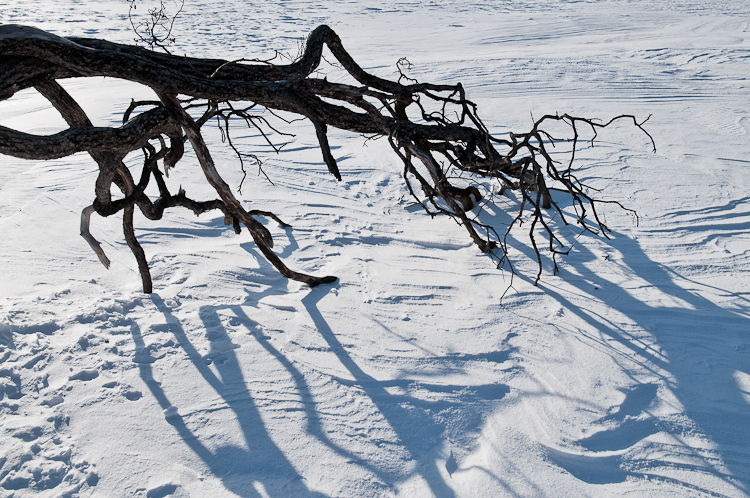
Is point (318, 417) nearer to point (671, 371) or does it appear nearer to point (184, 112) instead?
point (184, 112)

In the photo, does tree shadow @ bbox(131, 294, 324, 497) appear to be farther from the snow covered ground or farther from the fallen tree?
the fallen tree

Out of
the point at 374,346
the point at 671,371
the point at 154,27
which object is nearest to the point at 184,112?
the point at 374,346

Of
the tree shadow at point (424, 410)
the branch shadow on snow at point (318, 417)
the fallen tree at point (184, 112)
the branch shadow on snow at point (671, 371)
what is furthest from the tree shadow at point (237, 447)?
the branch shadow on snow at point (671, 371)

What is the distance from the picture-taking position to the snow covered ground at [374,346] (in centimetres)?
219

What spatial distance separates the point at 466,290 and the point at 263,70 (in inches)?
74.3

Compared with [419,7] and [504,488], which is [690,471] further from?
[419,7]

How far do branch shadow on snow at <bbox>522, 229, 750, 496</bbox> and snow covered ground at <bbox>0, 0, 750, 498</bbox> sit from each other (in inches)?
0.5

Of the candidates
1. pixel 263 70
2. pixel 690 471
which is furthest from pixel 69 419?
pixel 690 471

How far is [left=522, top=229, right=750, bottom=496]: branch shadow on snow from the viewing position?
218 centimetres

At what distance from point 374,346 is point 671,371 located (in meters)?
1.61

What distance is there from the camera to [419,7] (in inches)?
587

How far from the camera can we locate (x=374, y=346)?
2.93 meters

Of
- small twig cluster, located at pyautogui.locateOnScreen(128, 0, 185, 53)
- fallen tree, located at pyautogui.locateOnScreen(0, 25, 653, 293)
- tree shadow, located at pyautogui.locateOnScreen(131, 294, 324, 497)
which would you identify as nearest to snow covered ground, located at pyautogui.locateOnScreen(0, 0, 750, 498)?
tree shadow, located at pyautogui.locateOnScreen(131, 294, 324, 497)

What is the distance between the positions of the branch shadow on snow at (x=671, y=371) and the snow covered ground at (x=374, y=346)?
0.04 feet
